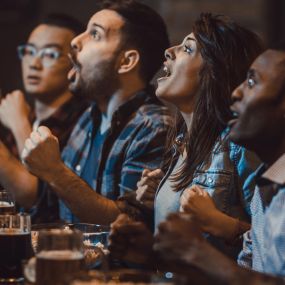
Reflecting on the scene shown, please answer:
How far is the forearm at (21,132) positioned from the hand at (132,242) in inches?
73.7

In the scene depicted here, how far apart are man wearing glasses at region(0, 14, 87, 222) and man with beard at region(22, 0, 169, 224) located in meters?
0.41

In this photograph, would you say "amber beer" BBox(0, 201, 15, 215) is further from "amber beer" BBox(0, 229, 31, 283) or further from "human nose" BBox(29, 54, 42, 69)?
"human nose" BBox(29, 54, 42, 69)

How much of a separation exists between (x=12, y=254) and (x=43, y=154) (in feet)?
2.78

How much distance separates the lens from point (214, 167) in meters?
2.45

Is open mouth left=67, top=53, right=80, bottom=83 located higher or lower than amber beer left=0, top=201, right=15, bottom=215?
higher

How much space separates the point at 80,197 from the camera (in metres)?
2.94

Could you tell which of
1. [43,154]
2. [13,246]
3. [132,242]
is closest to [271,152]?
[132,242]

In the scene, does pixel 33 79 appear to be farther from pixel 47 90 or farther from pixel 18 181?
pixel 18 181

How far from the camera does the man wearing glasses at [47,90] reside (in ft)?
12.5

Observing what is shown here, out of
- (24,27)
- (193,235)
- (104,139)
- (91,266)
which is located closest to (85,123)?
(104,139)

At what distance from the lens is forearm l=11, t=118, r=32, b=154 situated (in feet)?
12.2

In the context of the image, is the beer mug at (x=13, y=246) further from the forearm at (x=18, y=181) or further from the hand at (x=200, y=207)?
the forearm at (x=18, y=181)

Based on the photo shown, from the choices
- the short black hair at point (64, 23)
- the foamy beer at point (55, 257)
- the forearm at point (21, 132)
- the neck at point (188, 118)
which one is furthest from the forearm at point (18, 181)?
the foamy beer at point (55, 257)

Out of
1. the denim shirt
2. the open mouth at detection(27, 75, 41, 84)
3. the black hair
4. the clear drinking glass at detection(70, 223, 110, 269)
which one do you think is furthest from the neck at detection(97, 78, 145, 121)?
the clear drinking glass at detection(70, 223, 110, 269)
